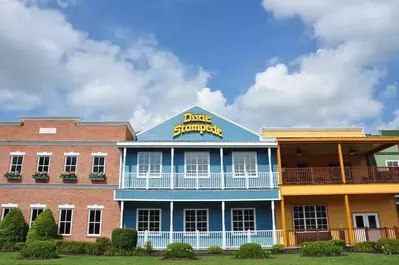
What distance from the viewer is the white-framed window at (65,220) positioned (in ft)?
71.1

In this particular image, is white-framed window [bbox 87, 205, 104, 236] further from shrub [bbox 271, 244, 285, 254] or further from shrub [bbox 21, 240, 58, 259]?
shrub [bbox 271, 244, 285, 254]

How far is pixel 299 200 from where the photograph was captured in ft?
76.6

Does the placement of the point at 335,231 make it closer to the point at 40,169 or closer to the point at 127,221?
the point at 127,221

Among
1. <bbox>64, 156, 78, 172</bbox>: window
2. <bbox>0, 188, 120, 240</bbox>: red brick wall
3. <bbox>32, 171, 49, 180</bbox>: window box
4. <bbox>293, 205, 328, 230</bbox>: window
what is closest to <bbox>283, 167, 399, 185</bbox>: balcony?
<bbox>293, 205, 328, 230</bbox>: window

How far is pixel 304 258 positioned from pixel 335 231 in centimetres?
579

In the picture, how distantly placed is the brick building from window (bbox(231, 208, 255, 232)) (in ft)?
23.5

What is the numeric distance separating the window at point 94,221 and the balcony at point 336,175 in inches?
458

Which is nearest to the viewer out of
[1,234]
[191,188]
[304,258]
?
[304,258]

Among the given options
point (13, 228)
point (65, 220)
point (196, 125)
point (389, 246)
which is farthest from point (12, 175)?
→ point (389, 246)

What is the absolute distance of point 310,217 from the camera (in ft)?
76.7

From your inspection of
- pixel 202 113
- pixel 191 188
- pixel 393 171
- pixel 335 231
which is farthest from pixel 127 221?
pixel 393 171

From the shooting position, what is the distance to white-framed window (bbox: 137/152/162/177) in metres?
22.6

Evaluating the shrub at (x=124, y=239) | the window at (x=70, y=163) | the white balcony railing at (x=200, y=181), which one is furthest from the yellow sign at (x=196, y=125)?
the shrub at (x=124, y=239)

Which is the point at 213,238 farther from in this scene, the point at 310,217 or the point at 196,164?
the point at 310,217
